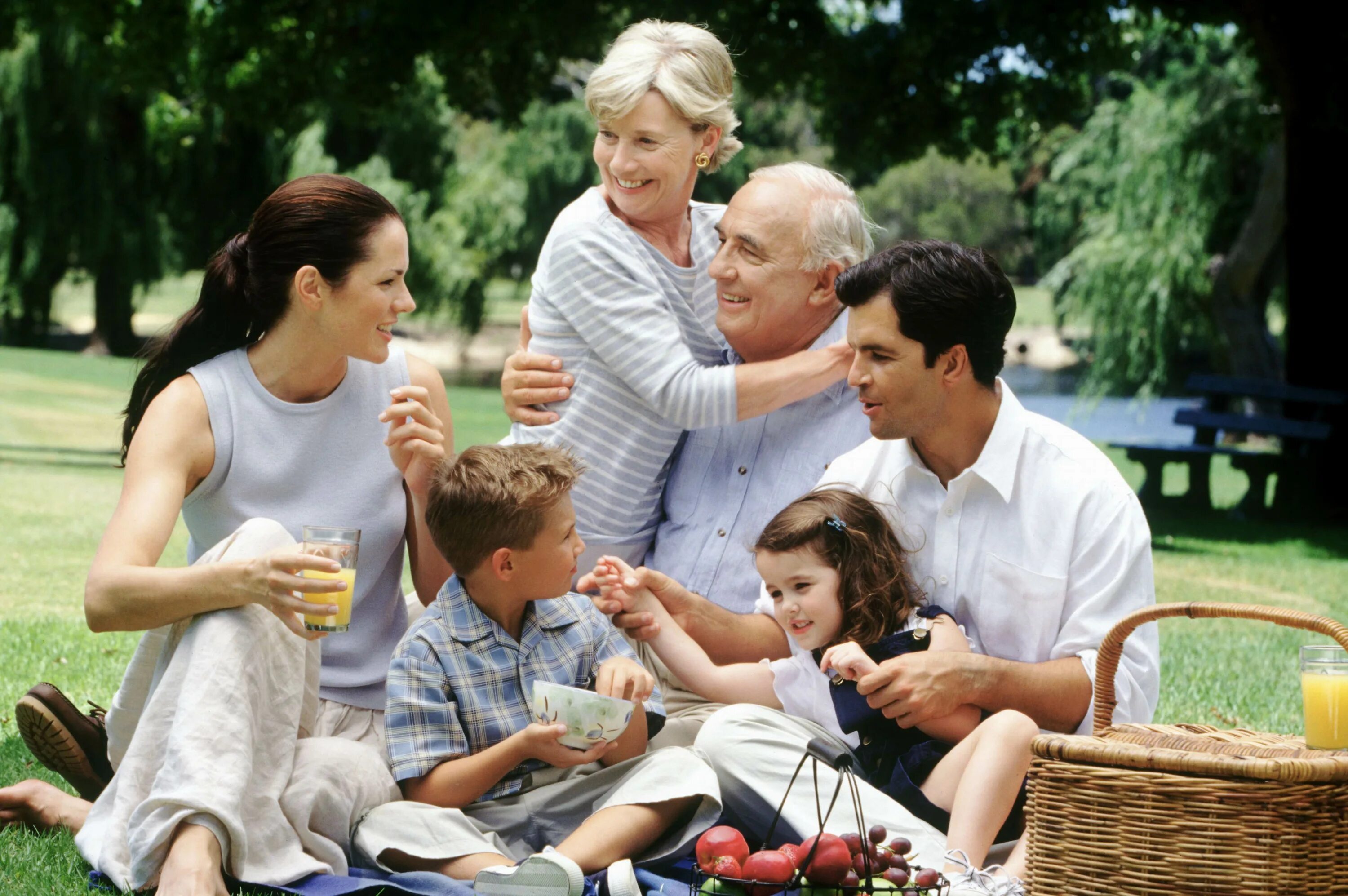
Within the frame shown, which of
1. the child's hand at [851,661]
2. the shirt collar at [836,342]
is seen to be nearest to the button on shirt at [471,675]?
the child's hand at [851,661]

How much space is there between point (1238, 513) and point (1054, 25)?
4.85 metres

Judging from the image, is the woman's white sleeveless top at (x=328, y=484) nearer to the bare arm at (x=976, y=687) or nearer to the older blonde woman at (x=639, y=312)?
the older blonde woman at (x=639, y=312)

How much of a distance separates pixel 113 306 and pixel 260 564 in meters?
23.7

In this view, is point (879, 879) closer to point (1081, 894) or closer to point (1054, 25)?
point (1081, 894)

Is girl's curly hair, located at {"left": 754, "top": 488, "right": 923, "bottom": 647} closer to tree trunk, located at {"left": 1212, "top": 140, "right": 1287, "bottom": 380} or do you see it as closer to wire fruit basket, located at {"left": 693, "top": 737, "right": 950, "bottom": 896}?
wire fruit basket, located at {"left": 693, "top": 737, "right": 950, "bottom": 896}

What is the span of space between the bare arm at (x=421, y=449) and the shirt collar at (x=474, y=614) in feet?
0.38

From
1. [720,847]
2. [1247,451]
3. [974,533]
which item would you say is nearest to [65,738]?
[720,847]

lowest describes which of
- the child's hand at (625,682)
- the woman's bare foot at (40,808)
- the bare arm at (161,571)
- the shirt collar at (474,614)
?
the woman's bare foot at (40,808)

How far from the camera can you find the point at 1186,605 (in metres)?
2.87

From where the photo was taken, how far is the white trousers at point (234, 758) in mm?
2850

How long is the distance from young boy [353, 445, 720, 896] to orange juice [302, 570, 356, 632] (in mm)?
309

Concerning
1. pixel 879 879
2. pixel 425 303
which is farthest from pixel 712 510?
pixel 425 303

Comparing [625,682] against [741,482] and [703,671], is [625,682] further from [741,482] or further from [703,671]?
[741,482]

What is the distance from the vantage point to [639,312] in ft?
12.3
